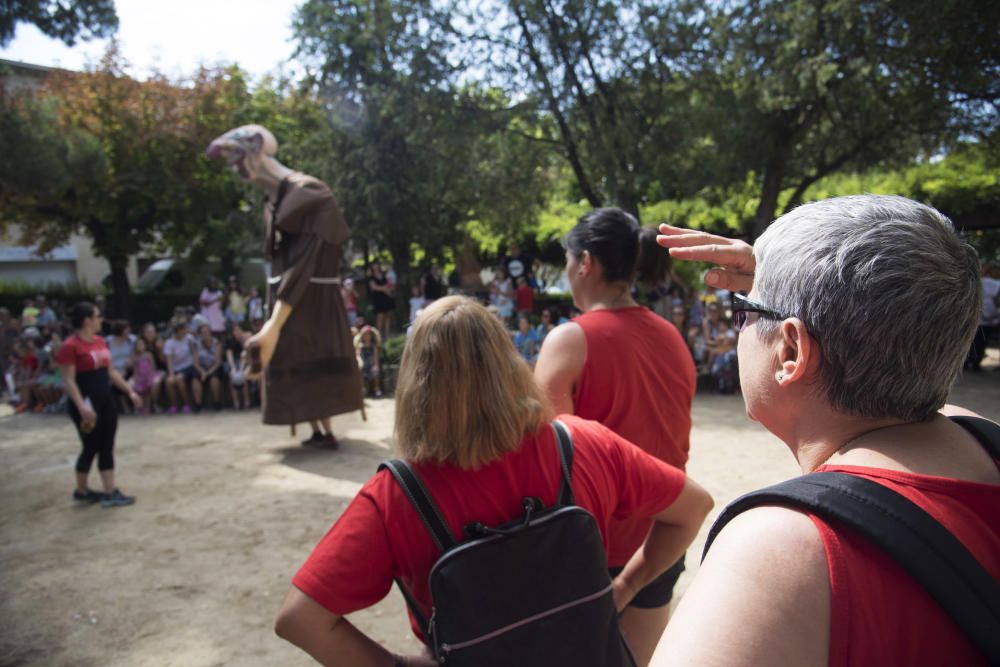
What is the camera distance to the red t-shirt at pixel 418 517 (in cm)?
145

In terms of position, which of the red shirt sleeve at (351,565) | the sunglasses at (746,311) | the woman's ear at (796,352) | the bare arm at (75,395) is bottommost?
the bare arm at (75,395)

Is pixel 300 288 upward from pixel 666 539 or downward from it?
upward

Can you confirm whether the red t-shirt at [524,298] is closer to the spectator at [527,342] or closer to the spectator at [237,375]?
the spectator at [527,342]

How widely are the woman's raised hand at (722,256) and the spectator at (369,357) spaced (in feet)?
30.9

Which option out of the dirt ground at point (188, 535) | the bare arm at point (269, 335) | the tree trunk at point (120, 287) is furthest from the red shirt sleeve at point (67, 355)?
the tree trunk at point (120, 287)

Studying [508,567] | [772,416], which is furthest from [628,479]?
[772,416]

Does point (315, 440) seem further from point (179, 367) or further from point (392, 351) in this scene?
point (392, 351)

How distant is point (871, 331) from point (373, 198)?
16996mm

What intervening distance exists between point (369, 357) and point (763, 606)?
10.2 meters

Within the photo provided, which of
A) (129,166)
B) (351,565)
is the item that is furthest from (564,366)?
(129,166)

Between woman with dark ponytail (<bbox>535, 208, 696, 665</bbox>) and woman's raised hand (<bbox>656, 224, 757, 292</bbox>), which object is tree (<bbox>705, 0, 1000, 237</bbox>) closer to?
woman with dark ponytail (<bbox>535, 208, 696, 665</bbox>)

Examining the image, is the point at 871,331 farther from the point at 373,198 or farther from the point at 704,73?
the point at 373,198

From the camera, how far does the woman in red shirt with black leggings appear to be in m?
5.32

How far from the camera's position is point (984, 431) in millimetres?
933
